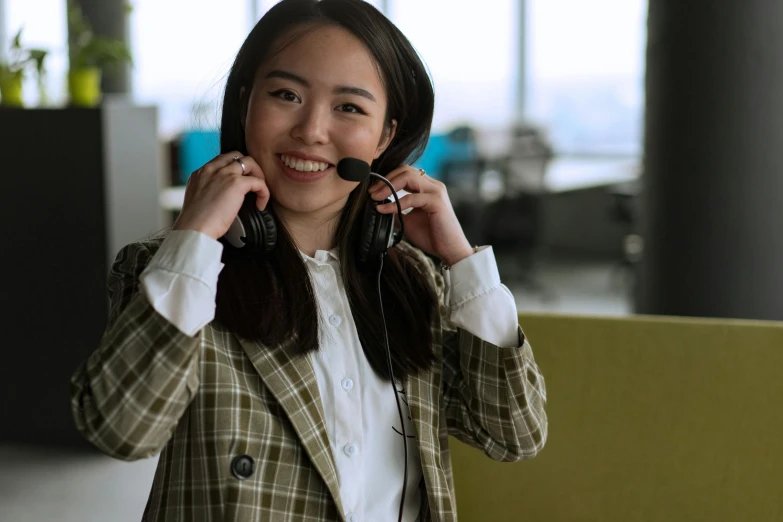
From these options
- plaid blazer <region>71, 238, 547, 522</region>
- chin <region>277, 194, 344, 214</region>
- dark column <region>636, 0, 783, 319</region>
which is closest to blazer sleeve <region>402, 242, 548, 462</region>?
plaid blazer <region>71, 238, 547, 522</region>

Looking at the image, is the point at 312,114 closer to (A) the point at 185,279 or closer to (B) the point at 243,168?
(B) the point at 243,168

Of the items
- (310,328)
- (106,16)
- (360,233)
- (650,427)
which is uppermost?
(106,16)

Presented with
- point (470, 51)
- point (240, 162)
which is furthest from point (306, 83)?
point (470, 51)

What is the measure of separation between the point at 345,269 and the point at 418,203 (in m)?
0.15

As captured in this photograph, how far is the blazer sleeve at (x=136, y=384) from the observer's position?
1104 mm

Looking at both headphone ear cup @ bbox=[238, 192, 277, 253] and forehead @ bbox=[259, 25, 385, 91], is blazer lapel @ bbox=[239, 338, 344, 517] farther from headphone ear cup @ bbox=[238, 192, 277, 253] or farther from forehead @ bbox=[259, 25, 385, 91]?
forehead @ bbox=[259, 25, 385, 91]

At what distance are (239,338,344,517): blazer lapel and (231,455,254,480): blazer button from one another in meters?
0.07

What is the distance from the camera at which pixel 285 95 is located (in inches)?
50.2

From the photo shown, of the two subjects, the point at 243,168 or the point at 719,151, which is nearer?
the point at 243,168

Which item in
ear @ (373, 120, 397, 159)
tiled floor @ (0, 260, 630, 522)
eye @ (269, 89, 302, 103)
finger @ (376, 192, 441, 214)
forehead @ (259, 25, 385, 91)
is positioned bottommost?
tiled floor @ (0, 260, 630, 522)

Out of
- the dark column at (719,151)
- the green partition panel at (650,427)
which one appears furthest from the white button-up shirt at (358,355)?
the dark column at (719,151)

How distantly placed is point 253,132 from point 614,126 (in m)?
7.93

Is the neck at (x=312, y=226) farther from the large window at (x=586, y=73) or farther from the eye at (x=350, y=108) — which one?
the large window at (x=586, y=73)

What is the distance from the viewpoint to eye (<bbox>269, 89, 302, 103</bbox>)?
1271 millimetres
